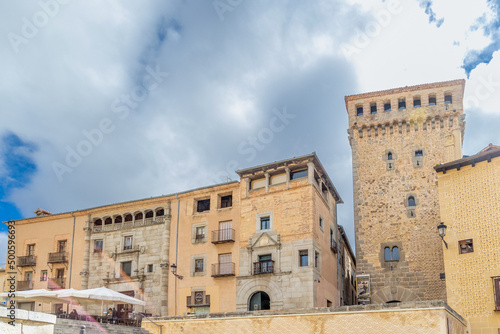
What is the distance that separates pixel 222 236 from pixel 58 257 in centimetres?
1304

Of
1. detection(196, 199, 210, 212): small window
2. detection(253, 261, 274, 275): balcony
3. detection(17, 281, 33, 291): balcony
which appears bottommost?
detection(17, 281, 33, 291): balcony

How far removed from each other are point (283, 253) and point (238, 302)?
385 centimetres

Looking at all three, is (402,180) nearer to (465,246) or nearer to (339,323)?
(465,246)

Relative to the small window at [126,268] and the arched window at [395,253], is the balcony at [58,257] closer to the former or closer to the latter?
the small window at [126,268]

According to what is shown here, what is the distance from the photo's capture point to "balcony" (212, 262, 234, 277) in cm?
3136

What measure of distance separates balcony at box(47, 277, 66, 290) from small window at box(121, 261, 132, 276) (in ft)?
16.6

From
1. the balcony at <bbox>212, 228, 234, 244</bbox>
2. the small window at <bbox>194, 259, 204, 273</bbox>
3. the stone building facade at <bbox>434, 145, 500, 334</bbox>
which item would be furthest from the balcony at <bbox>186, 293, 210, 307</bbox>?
the stone building facade at <bbox>434, 145, 500, 334</bbox>

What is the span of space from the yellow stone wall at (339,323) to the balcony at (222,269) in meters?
7.72

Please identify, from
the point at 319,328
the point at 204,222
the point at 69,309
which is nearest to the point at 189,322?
the point at 319,328

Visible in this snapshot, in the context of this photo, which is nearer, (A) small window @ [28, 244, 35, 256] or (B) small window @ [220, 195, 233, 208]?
(B) small window @ [220, 195, 233, 208]

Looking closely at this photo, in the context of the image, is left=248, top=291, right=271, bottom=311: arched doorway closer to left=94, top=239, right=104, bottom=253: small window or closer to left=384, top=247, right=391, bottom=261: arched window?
left=384, top=247, right=391, bottom=261: arched window

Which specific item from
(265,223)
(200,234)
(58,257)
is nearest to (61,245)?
(58,257)

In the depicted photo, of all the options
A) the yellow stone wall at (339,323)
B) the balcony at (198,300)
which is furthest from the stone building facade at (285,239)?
the yellow stone wall at (339,323)

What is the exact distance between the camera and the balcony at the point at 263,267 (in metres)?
30.1
